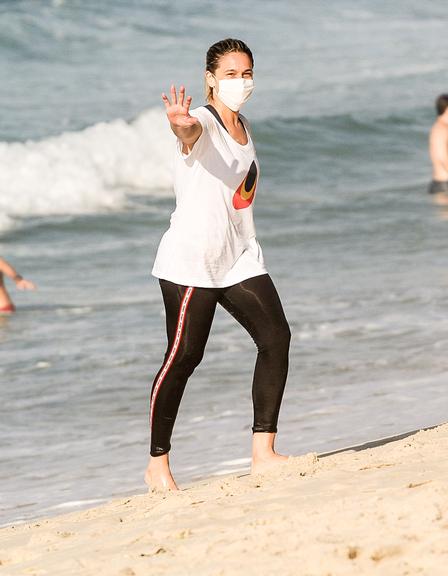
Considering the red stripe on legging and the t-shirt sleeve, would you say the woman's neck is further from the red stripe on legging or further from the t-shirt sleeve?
the red stripe on legging

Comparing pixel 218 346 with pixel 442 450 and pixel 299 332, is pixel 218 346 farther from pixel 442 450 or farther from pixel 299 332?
pixel 442 450

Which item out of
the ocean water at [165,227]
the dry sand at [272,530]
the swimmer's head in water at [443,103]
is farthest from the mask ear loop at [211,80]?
the swimmer's head in water at [443,103]

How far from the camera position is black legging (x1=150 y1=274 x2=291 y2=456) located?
16.9 ft

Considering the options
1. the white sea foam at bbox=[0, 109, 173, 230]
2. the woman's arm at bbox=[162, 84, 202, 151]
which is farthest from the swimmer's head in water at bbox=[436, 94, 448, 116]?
the woman's arm at bbox=[162, 84, 202, 151]

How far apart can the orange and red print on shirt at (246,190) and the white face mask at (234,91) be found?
0.24 metres

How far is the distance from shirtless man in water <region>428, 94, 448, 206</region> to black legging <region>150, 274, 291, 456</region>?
1013 cm

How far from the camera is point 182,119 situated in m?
4.80

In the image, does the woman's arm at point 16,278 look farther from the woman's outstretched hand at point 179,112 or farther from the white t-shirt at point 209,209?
the woman's outstretched hand at point 179,112

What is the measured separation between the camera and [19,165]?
1844 cm

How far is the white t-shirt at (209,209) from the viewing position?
507 cm

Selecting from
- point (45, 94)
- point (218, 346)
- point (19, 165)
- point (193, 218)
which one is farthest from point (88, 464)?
point (45, 94)

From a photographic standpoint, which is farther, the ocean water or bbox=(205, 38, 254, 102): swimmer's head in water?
the ocean water

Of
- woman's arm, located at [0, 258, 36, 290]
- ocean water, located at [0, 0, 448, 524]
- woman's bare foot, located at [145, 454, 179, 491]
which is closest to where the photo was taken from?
woman's bare foot, located at [145, 454, 179, 491]

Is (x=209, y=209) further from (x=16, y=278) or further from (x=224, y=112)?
(x=16, y=278)
